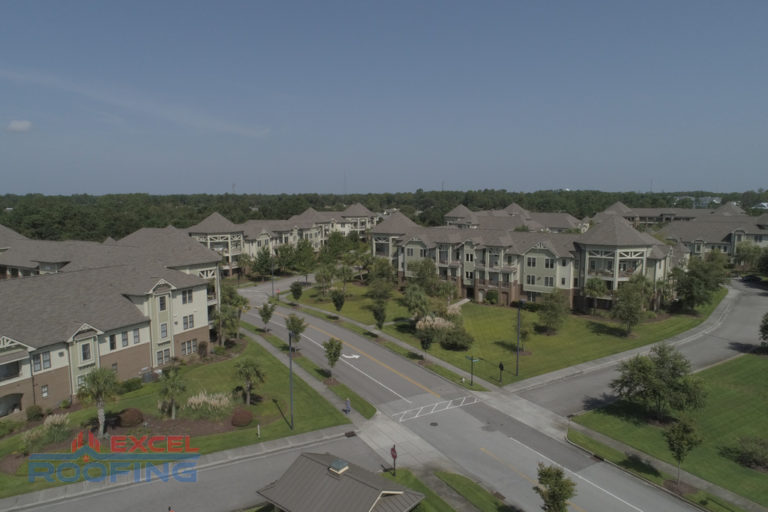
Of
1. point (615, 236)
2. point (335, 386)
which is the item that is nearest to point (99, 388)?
point (335, 386)

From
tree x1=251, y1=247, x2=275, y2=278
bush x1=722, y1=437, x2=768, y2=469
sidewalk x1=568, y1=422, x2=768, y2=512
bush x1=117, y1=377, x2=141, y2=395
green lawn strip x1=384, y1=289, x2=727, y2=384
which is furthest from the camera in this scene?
tree x1=251, y1=247, x2=275, y2=278

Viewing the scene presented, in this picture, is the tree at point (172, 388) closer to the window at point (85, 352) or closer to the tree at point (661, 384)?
the window at point (85, 352)

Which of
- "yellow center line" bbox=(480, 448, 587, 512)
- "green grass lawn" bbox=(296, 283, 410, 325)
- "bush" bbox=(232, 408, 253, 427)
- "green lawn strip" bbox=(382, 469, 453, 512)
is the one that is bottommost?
"yellow center line" bbox=(480, 448, 587, 512)

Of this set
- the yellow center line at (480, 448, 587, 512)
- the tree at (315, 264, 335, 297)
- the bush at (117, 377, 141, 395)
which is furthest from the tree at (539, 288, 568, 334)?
the bush at (117, 377, 141, 395)

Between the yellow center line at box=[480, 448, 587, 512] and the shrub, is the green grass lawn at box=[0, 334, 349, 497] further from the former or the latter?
the yellow center line at box=[480, 448, 587, 512]

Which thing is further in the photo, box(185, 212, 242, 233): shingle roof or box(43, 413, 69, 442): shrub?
box(185, 212, 242, 233): shingle roof

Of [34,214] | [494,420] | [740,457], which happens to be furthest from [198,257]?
[34,214]

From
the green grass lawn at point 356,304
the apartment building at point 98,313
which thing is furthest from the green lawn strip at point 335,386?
the green grass lawn at point 356,304

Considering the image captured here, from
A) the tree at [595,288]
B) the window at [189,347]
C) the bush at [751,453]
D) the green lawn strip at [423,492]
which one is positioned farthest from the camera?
the tree at [595,288]
